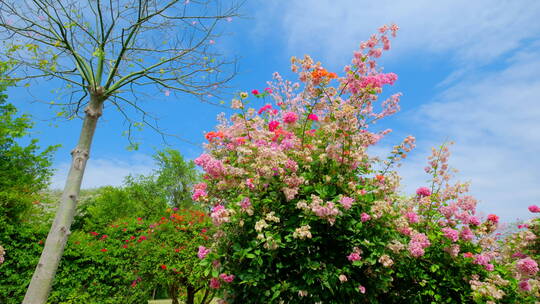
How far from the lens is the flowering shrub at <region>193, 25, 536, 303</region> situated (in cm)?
311

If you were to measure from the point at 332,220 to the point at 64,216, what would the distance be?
4.17 metres

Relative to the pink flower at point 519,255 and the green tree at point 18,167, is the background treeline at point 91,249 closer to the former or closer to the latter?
the green tree at point 18,167

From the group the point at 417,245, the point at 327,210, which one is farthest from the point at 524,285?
the point at 327,210

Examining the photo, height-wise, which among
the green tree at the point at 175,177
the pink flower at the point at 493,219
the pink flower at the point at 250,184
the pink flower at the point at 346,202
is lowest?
the pink flower at the point at 346,202

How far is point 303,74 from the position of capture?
153 inches

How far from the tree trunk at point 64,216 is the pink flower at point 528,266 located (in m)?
6.35

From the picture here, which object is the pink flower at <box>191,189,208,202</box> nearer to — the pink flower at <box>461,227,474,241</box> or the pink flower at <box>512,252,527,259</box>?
the pink flower at <box>461,227,474,241</box>

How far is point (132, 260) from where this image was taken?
10352 millimetres

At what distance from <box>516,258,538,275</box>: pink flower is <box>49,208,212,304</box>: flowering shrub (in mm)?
7143

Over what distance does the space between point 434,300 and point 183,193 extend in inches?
1123

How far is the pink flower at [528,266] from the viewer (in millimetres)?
3894

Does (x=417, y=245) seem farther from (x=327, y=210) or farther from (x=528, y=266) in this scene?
(x=528, y=266)

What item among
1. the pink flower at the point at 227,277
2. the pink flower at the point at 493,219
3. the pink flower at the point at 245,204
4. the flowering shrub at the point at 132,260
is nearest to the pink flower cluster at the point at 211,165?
the pink flower at the point at 245,204

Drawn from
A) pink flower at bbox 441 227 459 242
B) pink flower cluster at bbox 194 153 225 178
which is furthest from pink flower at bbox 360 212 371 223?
pink flower cluster at bbox 194 153 225 178
